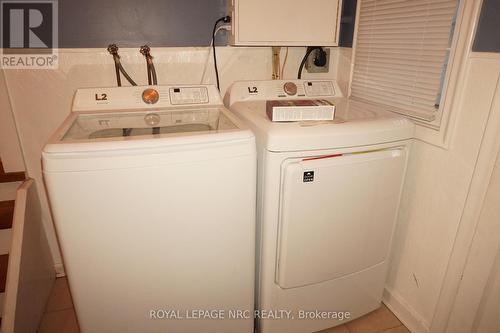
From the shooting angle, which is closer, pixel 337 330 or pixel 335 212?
pixel 335 212

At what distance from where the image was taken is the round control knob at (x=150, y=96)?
1.47 metres

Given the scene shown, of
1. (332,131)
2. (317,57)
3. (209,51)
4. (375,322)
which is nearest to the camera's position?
(332,131)

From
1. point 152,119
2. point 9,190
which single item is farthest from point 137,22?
point 9,190

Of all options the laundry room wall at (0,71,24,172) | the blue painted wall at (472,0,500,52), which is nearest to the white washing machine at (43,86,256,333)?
the laundry room wall at (0,71,24,172)

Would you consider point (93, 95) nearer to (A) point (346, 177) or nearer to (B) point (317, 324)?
(A) point (346, 177)

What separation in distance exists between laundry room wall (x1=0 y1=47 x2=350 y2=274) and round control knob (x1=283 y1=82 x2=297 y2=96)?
0.22 meters

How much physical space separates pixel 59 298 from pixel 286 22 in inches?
75.1

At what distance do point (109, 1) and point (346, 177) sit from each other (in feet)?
4.53

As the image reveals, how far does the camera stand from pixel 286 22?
1.52 meters

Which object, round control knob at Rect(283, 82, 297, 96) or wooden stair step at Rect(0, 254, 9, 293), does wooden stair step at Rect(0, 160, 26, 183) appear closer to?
wooden stair step at Rect(0, 254, 9, 293)

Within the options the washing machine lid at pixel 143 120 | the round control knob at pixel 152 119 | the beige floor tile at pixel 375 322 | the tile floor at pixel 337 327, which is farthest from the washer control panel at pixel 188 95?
the beige floor tile at pixel 375 322

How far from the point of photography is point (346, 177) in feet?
3.97

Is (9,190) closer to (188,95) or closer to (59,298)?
(59,298)

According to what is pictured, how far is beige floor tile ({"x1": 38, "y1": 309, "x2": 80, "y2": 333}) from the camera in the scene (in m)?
1.52
